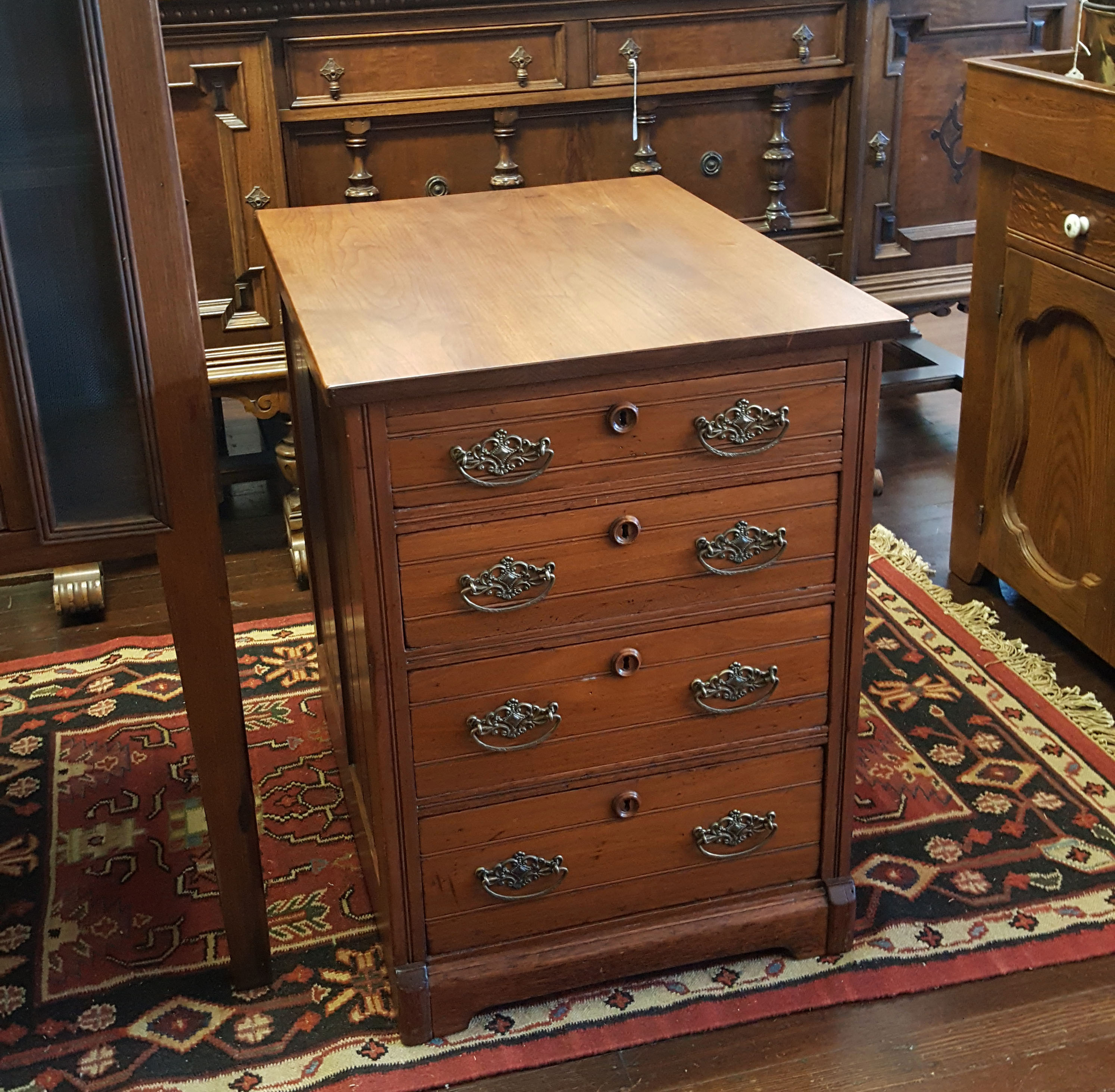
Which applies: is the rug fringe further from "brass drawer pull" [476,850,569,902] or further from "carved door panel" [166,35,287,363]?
"carved door panel" [166,35,287,363]

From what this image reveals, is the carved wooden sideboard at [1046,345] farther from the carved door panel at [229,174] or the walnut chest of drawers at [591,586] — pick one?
the carved door panel at [229,174]

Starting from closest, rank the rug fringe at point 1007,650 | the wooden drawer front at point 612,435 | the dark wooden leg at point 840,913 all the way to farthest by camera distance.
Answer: the wooden drawer front at point 612,435 → the dark wooden leg at point 840,913 → the rug fringe at point 1007,650

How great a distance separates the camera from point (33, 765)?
6.80ft

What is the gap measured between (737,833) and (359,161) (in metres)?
1.39

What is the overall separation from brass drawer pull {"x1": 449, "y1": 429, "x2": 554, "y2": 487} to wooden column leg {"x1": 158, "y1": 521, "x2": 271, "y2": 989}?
0.90ft

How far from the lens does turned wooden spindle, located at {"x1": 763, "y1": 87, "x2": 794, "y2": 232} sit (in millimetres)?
2582

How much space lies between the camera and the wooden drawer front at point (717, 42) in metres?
2.44

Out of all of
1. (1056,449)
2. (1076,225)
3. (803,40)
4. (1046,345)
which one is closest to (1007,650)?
(1056,449)

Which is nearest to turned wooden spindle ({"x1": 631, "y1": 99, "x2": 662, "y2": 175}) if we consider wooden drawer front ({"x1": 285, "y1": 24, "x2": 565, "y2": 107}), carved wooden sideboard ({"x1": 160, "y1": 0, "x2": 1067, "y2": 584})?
carved wooden sideboard ({"x1": 160, "y1": 0, "x2": 1067, "y2": 584})

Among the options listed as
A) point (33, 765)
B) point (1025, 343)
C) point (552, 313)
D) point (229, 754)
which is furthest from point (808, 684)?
point (33, 765)

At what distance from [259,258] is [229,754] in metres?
1.16

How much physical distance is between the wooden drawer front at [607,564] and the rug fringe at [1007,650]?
0.80 meters

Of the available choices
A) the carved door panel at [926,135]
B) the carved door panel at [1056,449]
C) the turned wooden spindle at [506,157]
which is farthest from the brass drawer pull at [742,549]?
the carved door panel at [926,135]

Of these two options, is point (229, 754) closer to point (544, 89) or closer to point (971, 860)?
point (971, 860)
